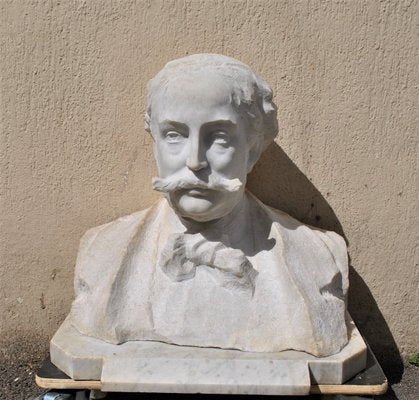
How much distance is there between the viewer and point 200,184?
2039 mm

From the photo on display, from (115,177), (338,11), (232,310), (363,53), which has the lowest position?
(232,310)

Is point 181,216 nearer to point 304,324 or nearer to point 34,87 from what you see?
point 304,324

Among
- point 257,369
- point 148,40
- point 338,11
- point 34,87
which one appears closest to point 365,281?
point 257,369

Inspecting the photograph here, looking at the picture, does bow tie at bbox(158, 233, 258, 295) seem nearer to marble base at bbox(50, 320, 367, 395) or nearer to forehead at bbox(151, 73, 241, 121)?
marble base at bbox(50, 320, 367, 395)

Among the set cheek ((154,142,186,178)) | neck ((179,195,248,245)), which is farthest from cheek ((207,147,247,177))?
neck ((179,195,248,245))

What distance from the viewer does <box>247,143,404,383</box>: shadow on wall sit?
8.88 feet

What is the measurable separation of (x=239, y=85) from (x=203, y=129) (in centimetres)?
23

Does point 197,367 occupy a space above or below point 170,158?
below

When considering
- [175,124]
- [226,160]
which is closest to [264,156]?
[226,160]

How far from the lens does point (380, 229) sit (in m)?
2.76

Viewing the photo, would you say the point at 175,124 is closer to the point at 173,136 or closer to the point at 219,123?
the point at 173,136

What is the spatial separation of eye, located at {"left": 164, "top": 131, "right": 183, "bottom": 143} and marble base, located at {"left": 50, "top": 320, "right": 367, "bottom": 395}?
2.61 feet

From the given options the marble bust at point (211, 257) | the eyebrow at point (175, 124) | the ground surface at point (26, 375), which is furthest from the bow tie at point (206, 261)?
the ground surface at point (26, 375)

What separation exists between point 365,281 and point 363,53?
1127mm
